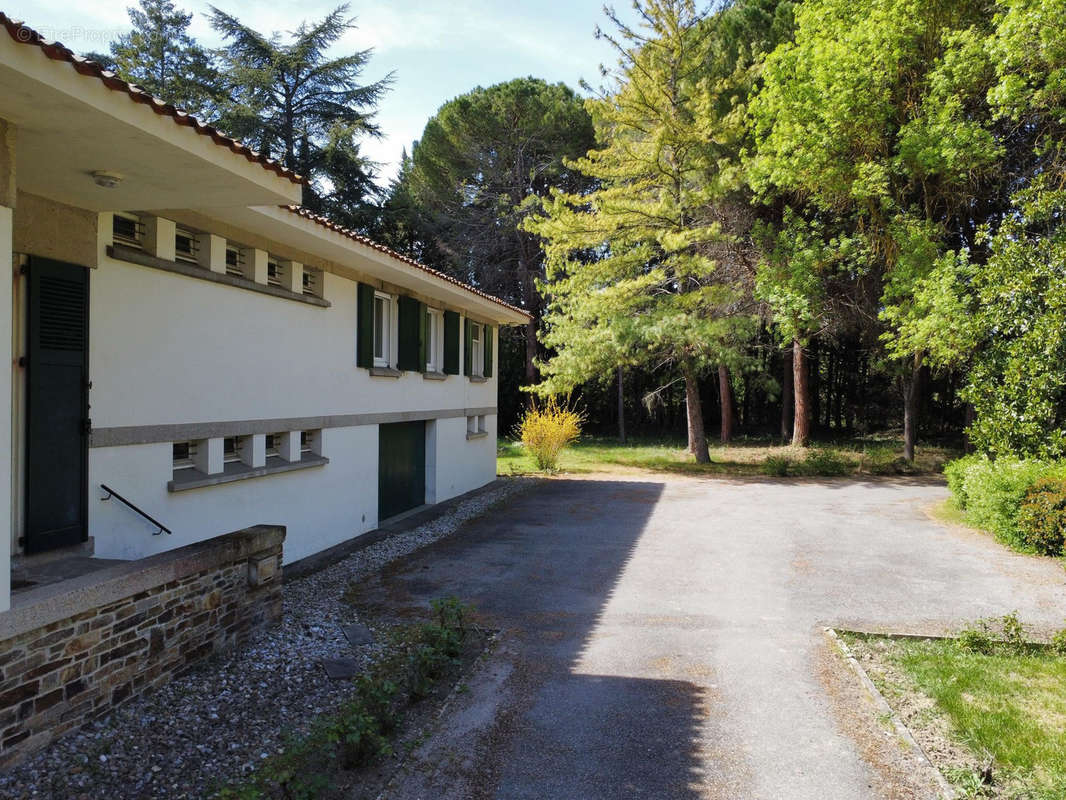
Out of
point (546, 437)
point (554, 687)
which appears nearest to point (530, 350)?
point (546, 437)

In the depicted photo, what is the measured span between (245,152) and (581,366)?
562 inches

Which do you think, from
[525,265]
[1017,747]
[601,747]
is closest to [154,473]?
[601,747]

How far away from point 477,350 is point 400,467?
4.60 m

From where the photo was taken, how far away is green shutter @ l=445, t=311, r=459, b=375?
13.7 meters

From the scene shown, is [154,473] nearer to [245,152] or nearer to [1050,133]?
[245,152]

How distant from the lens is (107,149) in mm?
4289

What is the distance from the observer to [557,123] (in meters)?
26.5

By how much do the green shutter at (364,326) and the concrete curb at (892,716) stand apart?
685cm

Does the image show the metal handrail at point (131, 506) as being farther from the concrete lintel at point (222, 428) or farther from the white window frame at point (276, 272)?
the white window frame at point (276, 272)

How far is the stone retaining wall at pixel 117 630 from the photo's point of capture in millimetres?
3732

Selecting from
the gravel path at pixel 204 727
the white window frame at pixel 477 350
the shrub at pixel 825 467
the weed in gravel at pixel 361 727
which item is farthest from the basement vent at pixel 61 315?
the shrub at pixel 825 467

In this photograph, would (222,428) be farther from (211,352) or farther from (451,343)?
(451,343)

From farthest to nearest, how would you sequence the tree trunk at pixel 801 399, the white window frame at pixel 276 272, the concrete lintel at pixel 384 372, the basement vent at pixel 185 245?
the tree trunk at pixel 801 399
the concrete lintel at pixel 384 372
the white window frame at pixel 276 272
the basement vent at pixel 185 245

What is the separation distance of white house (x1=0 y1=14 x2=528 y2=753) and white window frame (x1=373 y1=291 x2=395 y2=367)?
0.10 m
